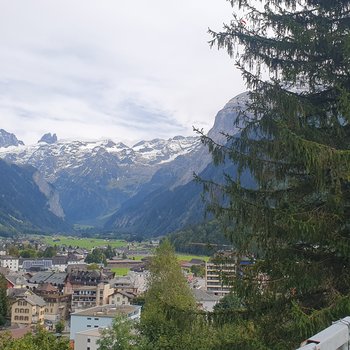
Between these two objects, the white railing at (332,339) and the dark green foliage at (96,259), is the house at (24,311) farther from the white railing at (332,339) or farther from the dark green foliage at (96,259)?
the white railing at (332,339)

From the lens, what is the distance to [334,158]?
26.3 ft

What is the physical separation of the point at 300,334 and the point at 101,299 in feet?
289

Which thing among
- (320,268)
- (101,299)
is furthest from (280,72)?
(101,299)

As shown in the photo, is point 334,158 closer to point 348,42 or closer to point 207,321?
point 348,42

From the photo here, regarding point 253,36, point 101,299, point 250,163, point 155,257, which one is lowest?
point 101,299

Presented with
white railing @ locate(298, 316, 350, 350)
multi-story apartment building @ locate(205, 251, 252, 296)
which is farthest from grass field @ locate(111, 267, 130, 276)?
white railing @ locate(298, 316, 350, 350)

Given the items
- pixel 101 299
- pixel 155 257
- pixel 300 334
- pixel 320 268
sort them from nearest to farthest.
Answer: pixel 300 334 < pixel 320 268 < pixel 155 257 < pixel 101 299

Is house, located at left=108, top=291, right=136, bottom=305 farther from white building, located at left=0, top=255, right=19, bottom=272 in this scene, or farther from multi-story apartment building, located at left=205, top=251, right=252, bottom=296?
multi-story apartment building, located at left=205, top=251, right=252, bottom=296

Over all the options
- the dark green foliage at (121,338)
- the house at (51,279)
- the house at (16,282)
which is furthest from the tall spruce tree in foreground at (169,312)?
the house at (51,279)

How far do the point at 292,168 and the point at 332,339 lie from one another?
21.2ft

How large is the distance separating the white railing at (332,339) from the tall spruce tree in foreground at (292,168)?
3650mm

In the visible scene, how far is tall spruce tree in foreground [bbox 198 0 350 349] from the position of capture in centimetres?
845

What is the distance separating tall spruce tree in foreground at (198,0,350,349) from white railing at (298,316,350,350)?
3.65m

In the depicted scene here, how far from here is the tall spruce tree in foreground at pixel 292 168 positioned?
845cm
